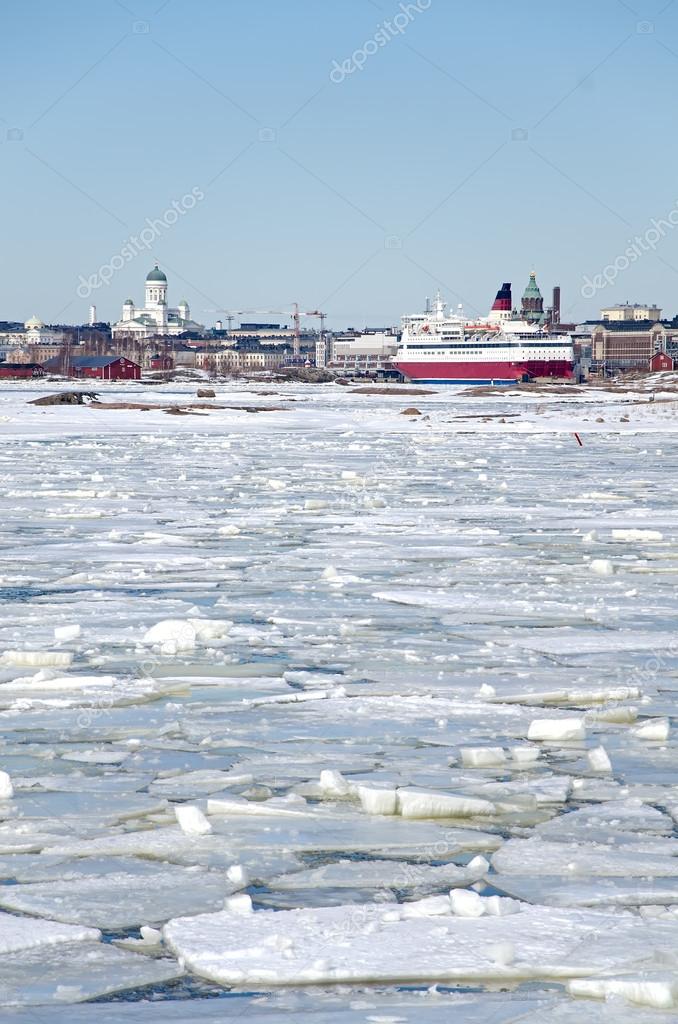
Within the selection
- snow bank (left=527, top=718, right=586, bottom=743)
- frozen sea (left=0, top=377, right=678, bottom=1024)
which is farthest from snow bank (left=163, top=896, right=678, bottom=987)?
snow bank (left=527, top=718, right=586, bottom=743)

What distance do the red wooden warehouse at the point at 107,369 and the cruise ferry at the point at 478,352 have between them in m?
22.3

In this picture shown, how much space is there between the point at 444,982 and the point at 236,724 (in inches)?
93.8

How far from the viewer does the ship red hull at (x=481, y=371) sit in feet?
378

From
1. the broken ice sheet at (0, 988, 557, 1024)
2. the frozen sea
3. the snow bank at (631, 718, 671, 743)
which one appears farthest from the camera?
the snow bank at (631, 718, 671, 743)

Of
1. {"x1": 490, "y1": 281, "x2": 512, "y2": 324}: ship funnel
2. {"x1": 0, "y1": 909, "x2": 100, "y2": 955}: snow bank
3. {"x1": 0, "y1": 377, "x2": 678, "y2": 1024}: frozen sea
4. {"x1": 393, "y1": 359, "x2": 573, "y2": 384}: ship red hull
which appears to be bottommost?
{"x1": 0, "y1": 377, "x2": 678, "y2": 1024}: frozen sea

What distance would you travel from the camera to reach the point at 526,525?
12.2 metres

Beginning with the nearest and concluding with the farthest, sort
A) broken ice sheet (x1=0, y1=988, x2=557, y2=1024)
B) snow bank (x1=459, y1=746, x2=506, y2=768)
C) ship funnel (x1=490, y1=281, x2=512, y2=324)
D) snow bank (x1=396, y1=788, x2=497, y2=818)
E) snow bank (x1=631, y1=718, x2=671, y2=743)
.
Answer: broken ice sheet (x1=0, y1=988, x2=557, y2=1024) → snow bank (x1=396, y1=788, x2=497, y2=818) → snow bank (x1=459, y1=746, x2=506, y2=768) → snow bank (x1=631, y1=718, x2=671, y2=743) → ship funnel (x1=490, y1=281, x2=512, y2=324)

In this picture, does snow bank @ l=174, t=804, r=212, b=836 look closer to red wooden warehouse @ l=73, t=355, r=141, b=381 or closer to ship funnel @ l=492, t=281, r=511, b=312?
red wooden warehouse @ l=73, t=355, r=141, b=381

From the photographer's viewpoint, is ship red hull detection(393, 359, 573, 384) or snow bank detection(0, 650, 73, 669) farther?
ship red hull detection(393, 359, 573, 384)

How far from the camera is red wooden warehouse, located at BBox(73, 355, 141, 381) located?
117 meters

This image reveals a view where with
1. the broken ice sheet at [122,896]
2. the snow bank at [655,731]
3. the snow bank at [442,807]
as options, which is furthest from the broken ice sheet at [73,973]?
the snow bank at [655,731]

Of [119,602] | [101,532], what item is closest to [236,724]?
[119,602]

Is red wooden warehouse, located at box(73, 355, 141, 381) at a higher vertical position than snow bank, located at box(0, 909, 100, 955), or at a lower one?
higher

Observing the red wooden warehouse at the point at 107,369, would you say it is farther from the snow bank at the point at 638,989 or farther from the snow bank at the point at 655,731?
the snow bank at the point at 638,989
